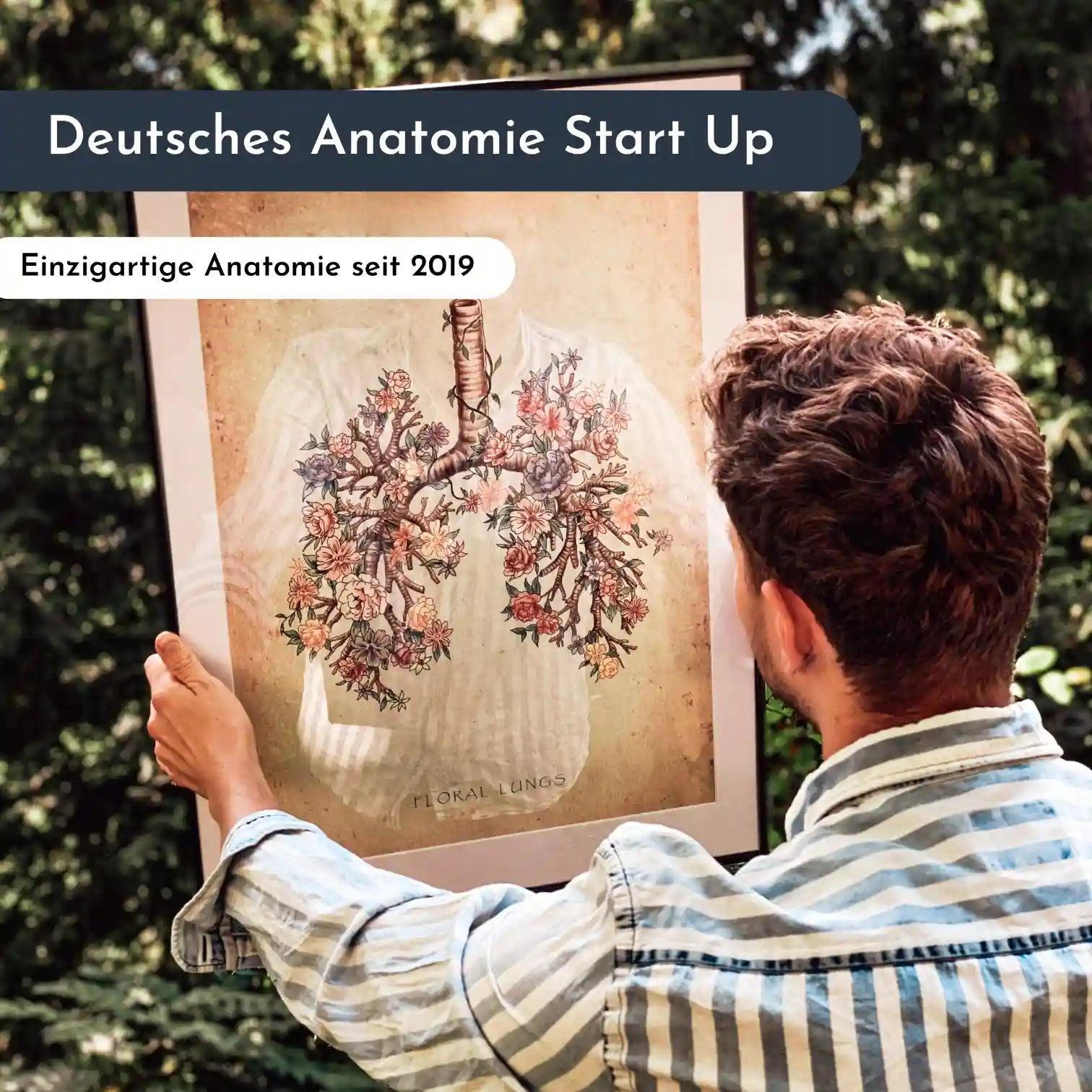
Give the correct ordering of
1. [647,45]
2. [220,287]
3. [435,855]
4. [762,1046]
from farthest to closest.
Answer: [647,45]
[435,855]
[220,287]
[762,1046]

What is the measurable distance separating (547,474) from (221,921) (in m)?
0.52

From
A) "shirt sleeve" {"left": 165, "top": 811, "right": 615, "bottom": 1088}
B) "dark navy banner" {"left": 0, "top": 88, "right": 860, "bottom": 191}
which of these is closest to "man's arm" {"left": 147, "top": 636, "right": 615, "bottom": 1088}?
"shirt sleeve" {"left": 165, "top": 811, "right": 615, "bottom": 1088}

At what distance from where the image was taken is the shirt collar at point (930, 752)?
825 mm

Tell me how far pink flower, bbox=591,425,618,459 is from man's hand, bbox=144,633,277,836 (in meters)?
0.43

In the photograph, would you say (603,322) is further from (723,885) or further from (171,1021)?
(171,1021)

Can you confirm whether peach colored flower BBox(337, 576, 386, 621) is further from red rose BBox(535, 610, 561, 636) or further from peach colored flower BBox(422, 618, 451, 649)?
red rose BBox(535, 610, 561, 636)

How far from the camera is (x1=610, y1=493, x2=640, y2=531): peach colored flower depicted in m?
1.25

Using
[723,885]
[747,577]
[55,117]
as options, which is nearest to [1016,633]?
[747,577]

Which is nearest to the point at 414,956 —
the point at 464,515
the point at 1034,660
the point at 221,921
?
the point at 221,921

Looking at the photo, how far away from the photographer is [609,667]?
126cm

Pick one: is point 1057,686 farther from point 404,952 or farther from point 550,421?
point 404,952

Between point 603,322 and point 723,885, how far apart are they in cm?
64

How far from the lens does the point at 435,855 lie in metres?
1.22

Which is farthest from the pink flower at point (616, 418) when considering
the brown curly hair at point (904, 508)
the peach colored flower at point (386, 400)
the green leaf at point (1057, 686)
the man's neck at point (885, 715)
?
the green leaf at point (1057, 686)
